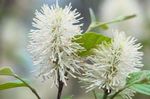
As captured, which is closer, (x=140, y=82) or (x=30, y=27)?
(x=140, y=82)

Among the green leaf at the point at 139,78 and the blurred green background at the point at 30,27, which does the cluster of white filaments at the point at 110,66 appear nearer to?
the green leaf at the point at 139,78

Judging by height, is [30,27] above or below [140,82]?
above

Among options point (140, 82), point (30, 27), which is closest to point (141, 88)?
point (140, 82)

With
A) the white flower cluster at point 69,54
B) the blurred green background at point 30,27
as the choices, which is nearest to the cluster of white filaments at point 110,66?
the white flower cluster at point 69,54

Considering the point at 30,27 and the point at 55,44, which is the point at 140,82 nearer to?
the point at 55,44

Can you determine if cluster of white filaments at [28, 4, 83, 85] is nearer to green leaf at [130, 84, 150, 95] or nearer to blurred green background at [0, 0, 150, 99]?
green leaf at [130, 84, 150, 95]

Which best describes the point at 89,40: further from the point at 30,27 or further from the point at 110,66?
the point at 30,27

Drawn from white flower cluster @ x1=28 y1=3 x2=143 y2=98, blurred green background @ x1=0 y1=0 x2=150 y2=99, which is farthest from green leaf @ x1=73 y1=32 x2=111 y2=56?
blurred green background @ x1=0 y1=0 x2=150 y2=99

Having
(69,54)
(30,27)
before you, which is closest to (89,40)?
(69,54)
